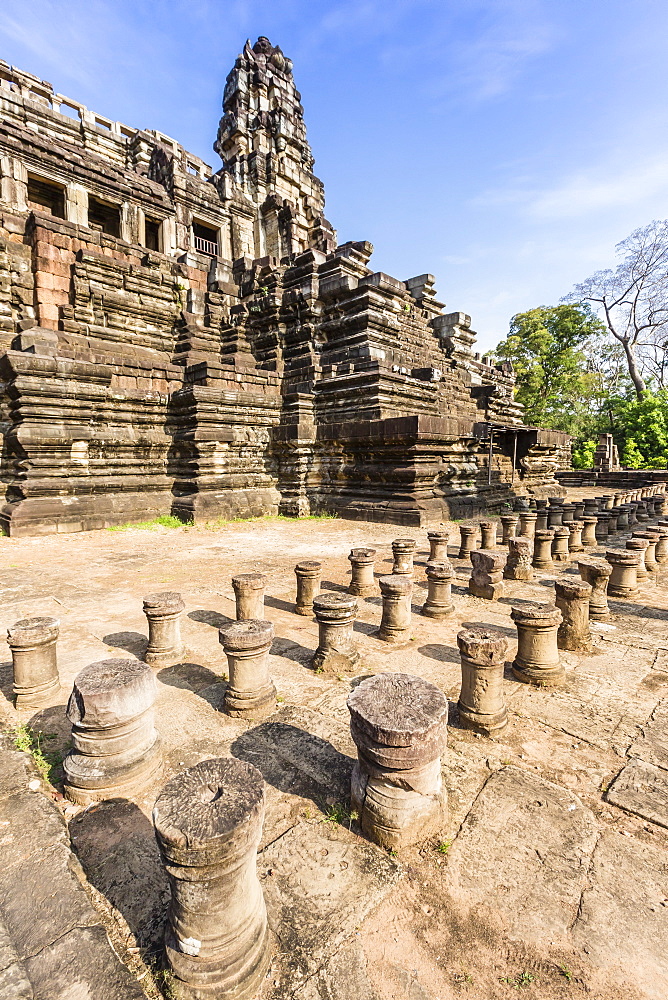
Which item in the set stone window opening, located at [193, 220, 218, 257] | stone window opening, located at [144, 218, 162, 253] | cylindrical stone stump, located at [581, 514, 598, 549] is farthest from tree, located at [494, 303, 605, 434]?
cylindrical stone stump, located at [581, 514, 598, 549]

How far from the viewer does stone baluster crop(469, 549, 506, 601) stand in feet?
15.9

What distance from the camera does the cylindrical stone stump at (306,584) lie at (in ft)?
14.6

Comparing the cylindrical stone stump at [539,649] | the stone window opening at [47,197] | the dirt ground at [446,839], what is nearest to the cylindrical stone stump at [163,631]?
the dirt ground at [446,839]

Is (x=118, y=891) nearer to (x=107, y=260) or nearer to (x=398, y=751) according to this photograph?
(x=398, y=751)

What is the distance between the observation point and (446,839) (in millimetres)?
1842

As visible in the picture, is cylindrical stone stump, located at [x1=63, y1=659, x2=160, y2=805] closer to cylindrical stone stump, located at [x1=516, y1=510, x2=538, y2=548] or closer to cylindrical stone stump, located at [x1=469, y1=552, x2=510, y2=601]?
cylindrical stone stump, located at [x1=469, y1=552, x2=510, y2=601]

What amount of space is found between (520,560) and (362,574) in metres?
2.14

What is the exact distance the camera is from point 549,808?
199 cm

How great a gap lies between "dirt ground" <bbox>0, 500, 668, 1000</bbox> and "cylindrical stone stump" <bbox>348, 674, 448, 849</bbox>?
8 cm

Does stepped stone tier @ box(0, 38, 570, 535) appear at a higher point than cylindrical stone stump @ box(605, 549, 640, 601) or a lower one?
higher

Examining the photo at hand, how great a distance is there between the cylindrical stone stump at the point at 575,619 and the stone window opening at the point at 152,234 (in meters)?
20.7

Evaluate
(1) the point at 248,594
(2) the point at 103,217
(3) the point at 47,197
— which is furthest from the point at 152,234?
(1) the point at 248,594

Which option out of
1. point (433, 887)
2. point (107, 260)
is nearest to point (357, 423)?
point (107, 260)

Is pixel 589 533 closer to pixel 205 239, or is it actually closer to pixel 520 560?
pixel 520 560
